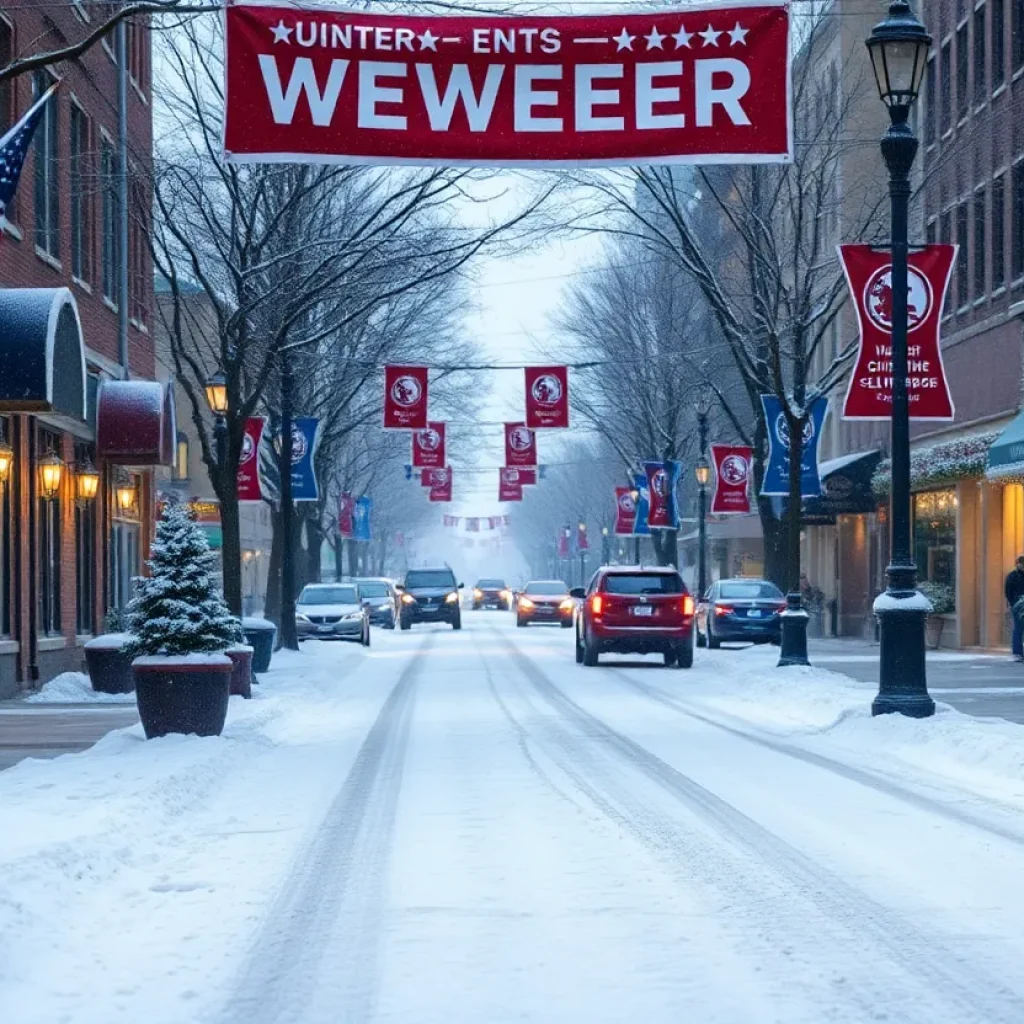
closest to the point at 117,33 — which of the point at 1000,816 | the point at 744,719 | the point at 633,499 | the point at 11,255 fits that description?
the point at 11,255

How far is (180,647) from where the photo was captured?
17609 mm

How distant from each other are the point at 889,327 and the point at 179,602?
372 inches

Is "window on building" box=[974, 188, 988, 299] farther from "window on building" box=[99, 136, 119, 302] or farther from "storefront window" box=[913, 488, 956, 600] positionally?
"window on building" box=[99, 136, 119, 302]

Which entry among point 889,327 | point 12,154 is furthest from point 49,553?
point 12,154

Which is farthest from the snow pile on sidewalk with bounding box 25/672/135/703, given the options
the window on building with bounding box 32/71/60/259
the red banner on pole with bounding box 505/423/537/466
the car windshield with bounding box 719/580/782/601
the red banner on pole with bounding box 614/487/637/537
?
the red banner on pole with bounding box 614/487/637/537

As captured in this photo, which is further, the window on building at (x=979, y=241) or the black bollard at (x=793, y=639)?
the window on building at (x=979, y=241)

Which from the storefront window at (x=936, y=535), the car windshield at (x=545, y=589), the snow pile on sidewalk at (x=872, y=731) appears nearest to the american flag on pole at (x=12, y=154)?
the snow pile on sidewalk at (x=872, y=731)

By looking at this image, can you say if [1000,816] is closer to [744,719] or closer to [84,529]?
[744,719]

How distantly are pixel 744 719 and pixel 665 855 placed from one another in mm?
11728

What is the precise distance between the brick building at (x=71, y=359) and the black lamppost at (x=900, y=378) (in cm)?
924

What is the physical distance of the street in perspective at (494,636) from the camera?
319 inches

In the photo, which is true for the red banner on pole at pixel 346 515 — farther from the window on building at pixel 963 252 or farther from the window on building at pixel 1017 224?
the window on building at pixel 1017 224

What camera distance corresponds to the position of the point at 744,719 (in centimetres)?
2214

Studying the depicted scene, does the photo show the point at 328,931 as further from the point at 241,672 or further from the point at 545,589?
the point at 545,589
